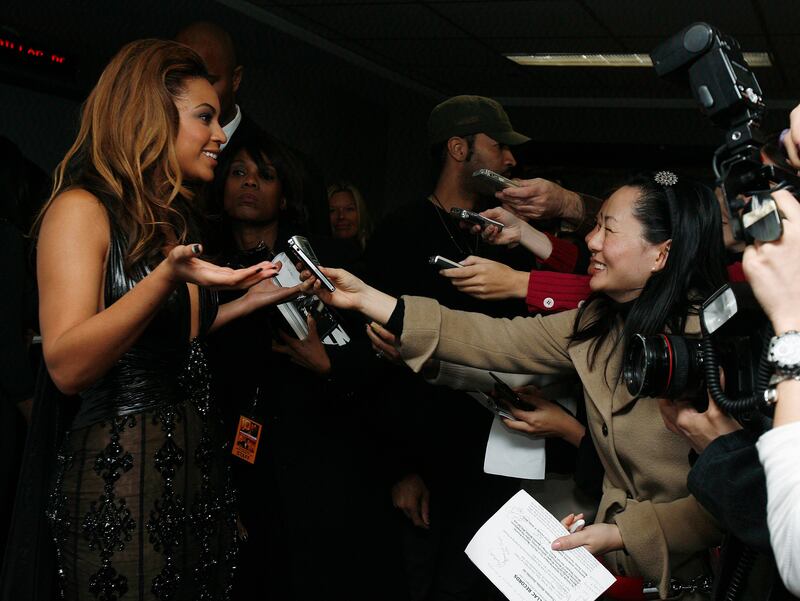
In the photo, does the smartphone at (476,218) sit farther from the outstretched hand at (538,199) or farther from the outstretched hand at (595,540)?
the outstretched hand at (595,540)

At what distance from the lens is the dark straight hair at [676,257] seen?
153 centimetres

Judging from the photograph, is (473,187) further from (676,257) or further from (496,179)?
(676,257)

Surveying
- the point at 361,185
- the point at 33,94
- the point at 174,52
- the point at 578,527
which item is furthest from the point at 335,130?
the point at 578,527

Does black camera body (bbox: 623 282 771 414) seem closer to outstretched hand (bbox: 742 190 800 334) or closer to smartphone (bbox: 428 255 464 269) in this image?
outstretched hand (bbox: 742 190 800 334)

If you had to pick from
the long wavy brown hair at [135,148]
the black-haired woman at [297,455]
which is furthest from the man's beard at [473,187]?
the long wavy brown hair at [135,148]

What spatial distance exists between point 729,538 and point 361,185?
6.39 meters

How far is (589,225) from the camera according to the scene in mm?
2432

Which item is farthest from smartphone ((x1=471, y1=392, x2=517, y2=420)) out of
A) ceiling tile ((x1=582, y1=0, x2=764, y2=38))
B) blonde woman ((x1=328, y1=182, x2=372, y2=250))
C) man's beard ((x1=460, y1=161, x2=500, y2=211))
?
ceiling tile ((x1=582, y1=0, x2=764, y2=38))

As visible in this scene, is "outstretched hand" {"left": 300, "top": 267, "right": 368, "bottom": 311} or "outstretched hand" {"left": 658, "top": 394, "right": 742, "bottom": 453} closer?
"outstretched hand" {"left": 658, "top": 394, "right": 742, "bottom": 453}

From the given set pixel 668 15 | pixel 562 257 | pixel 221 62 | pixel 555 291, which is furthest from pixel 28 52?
pixel 555 291

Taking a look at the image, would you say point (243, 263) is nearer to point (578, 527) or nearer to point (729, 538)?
point (578, 527)

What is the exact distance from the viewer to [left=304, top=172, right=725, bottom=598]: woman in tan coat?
1442 mm

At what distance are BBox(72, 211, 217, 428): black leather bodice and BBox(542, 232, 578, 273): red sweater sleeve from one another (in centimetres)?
103

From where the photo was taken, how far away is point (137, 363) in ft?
5.06
